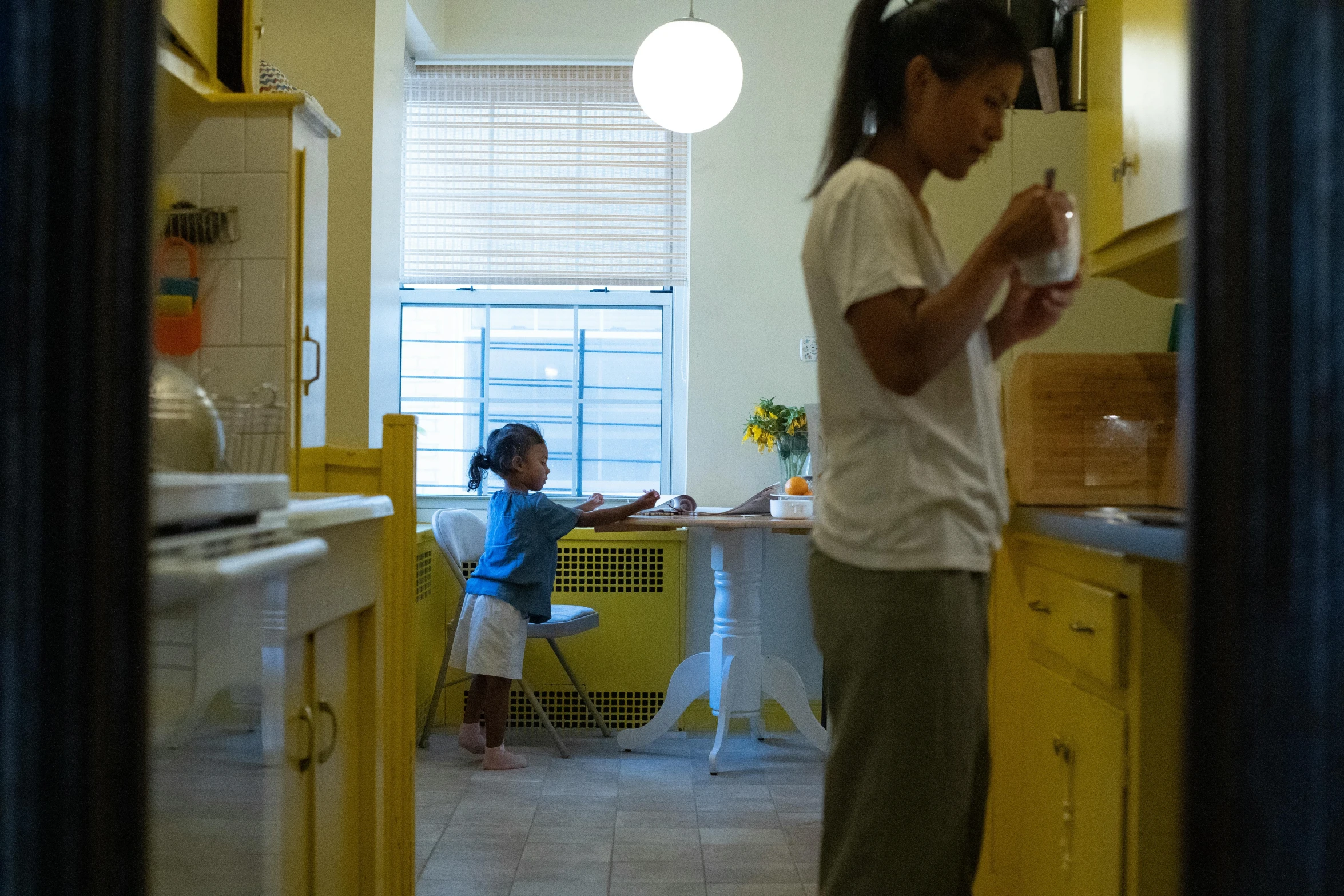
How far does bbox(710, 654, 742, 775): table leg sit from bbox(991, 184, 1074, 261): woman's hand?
2.18 m

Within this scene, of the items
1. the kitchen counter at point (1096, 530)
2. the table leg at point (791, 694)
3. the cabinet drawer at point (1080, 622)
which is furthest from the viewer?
the table leg at point (791, 694)

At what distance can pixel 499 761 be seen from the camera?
2.67 meters

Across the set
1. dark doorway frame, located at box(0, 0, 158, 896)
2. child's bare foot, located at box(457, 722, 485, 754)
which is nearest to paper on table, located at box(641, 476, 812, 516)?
child's bare foot, located at box(457, 722, 485, 754)

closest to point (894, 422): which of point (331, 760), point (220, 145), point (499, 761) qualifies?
point (331, 760)

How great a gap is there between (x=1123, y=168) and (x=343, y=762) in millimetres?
1177

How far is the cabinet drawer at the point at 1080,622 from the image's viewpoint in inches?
37.3

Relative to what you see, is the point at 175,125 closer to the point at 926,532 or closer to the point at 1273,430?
the point at 926,532

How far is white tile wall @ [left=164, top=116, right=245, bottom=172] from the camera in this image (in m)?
1.65

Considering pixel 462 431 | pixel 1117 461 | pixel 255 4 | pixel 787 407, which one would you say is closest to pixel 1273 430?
pixel 1117 461

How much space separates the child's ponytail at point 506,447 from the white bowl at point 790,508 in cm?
65

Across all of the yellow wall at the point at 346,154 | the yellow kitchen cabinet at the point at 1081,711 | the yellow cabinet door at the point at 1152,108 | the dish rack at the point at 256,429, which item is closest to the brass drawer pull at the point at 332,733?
the dish rack at the point at 256,429

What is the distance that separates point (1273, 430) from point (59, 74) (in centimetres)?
62

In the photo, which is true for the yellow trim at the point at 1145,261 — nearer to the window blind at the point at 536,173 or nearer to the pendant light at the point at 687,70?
the pendant light at the point at 687,70

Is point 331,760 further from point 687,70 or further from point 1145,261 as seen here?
point 687,70
